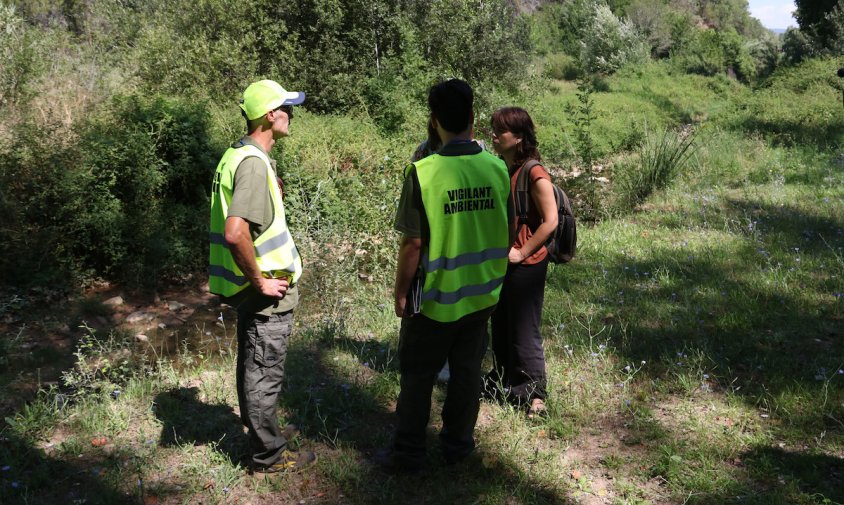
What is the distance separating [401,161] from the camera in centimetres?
1118

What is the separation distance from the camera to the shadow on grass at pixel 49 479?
335 centimetres

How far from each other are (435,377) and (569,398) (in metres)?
1.36

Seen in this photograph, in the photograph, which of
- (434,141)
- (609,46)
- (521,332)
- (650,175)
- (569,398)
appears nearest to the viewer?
(434,141)

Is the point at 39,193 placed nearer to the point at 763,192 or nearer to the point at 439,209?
the point at 439,209

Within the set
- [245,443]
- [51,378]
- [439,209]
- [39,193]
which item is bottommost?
[51,378]

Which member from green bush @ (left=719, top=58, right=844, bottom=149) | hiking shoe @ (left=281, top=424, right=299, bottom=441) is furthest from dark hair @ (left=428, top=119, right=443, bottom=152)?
green bush @ (left=719, top=58, right=844, bottom=149)

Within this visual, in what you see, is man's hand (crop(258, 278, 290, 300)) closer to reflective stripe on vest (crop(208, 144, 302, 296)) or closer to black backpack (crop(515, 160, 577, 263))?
reflective stripe on vest (crop(208, 144, 302, 296))

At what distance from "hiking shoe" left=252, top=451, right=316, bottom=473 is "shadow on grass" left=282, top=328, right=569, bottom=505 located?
0.09m

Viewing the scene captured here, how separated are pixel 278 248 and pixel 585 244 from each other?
18.4 feet

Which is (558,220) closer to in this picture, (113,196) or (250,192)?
(250,192)

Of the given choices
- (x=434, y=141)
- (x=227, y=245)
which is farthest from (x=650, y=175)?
(x=227, y=245)

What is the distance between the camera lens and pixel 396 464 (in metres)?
3.47

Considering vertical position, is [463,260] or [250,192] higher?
[250,192]

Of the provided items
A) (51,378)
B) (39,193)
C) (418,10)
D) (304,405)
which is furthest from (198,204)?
(418,10)
